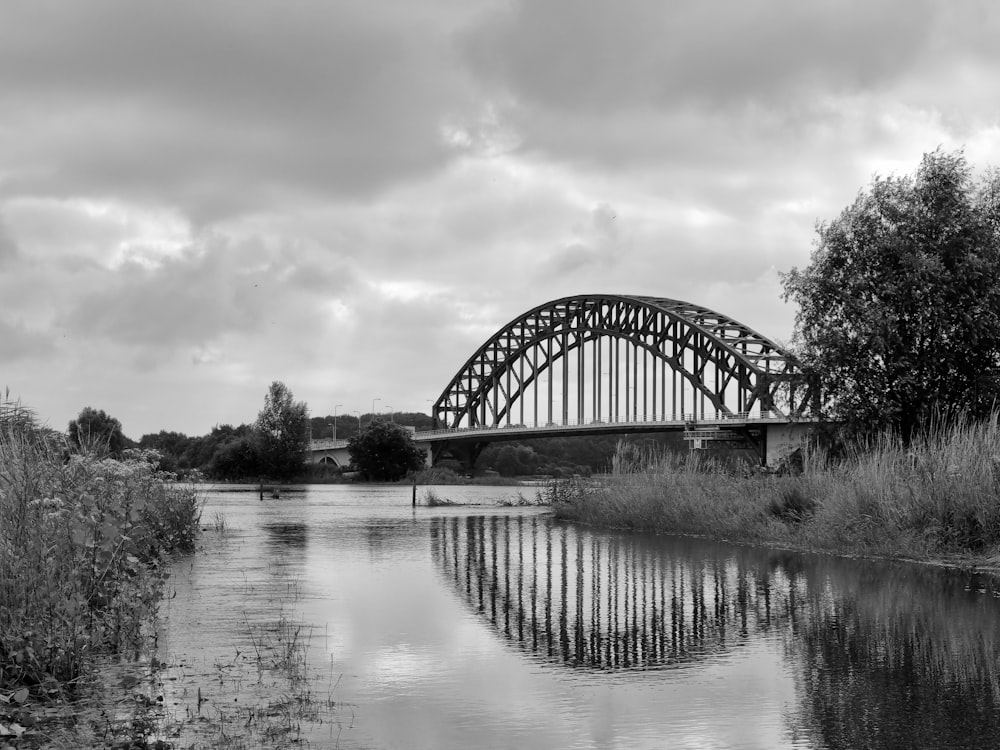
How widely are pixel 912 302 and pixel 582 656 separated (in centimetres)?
2471

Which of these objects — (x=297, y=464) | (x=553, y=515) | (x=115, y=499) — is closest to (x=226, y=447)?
(x=297, y=464)

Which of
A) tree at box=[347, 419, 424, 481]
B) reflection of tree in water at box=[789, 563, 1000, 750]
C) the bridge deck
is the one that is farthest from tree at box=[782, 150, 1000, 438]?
tree at box=[347, 419, 424, 481]

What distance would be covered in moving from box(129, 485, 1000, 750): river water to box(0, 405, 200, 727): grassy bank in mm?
567

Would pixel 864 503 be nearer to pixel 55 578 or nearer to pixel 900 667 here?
pixel 900 667

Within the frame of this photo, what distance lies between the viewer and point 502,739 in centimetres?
670

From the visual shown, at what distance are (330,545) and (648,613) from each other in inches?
486

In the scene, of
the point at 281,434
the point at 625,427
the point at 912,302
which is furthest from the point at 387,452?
the point at 912,302

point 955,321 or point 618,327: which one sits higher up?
point 618,327

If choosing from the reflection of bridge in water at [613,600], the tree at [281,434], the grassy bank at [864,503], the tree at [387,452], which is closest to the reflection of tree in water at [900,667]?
the reflection of bridge in water at [613,600]

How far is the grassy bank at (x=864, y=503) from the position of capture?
18.2 metres

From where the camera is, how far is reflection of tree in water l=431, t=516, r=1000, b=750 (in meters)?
7.30

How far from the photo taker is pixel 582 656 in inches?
381

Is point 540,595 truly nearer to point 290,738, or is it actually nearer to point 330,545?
point 290,738

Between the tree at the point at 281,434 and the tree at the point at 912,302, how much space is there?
303 ft
